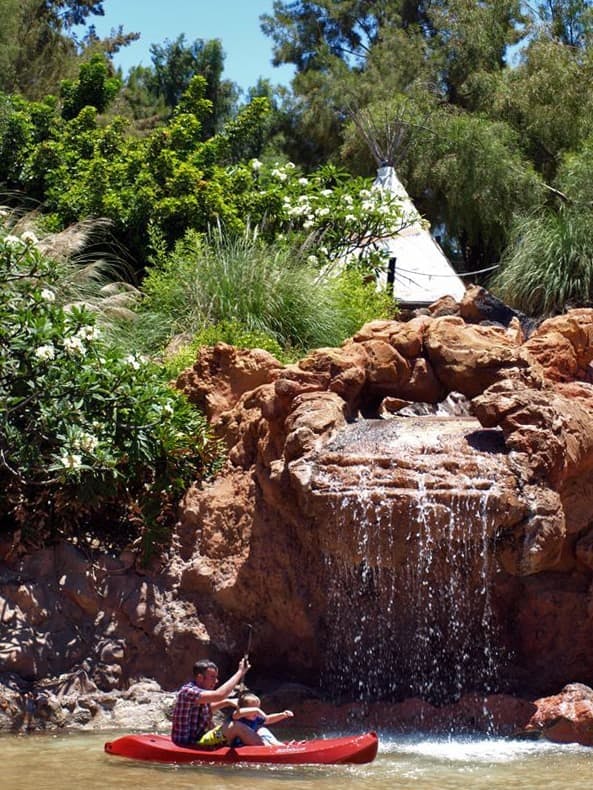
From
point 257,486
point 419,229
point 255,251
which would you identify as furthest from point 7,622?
point 419,229

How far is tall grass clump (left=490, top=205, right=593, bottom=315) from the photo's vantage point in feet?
55.5

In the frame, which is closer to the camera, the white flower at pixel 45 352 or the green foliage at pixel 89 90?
the white flower at pixel 45 352

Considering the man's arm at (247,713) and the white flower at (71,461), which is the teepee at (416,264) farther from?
the man's arm at (247,713)

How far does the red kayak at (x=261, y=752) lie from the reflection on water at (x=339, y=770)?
57 mm

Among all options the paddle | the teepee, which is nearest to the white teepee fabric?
the teepee

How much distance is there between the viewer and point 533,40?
27.8 m

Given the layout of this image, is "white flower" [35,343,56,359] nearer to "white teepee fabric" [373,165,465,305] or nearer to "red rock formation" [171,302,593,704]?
"red rock formation" [171,302,593,704]

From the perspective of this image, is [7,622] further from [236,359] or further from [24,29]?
[24,29]

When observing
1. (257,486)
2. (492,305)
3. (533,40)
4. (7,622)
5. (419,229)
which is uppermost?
(533,40)

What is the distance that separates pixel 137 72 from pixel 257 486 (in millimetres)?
31201

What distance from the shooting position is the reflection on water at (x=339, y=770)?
7.06 meters

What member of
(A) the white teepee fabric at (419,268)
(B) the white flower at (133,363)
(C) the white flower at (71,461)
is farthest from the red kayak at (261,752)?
(A) the white teepee fabric at (419,268)

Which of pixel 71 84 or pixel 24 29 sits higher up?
pixel 24 29

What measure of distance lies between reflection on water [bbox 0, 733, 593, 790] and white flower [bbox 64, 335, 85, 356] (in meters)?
2.72
